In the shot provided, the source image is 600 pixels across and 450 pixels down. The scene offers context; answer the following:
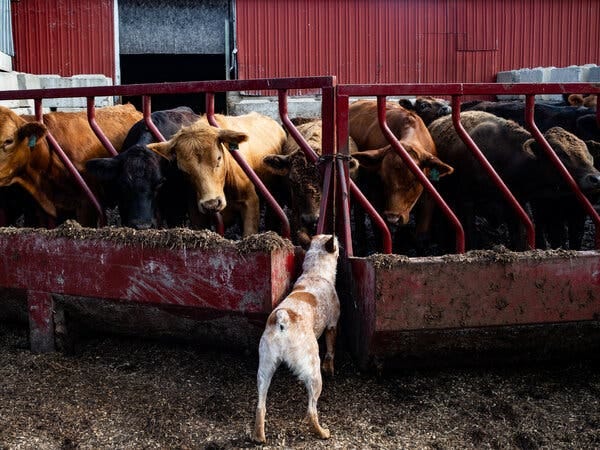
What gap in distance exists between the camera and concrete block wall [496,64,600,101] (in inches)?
482

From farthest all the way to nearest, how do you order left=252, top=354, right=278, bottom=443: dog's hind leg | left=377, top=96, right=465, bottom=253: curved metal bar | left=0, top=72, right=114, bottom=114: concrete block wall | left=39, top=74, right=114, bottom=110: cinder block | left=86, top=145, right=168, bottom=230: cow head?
left=39, top=74, right=114, bottom=110: cinder block
left=0, top=72, right=114, bottom=114: concrete block wall
left=86, top=145, right=168, bottom=230: cow head
left=377, top=96, right=465, bottom=253: curved metal bar
left=252, top=354, right=278, bottom=443: dog's hind leg

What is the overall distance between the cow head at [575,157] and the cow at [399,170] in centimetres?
73

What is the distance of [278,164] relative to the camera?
5.34 meters

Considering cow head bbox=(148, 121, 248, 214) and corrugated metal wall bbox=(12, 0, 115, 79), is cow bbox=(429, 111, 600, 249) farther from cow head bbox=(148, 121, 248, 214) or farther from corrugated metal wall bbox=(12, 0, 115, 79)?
corrugated metal wall bbox=(12, 0, 115, 79)

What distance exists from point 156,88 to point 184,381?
1821mm

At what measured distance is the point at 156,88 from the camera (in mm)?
4559

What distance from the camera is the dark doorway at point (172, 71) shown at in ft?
64.2

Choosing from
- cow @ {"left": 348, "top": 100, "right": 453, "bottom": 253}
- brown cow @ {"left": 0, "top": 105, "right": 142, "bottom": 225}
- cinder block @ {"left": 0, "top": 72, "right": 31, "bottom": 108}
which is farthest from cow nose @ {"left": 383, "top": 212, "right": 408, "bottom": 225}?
cinder block @ {"left": 0, "top": 72, "right": 31, "bottom": 108}

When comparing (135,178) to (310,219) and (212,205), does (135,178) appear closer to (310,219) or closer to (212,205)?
(212,205)

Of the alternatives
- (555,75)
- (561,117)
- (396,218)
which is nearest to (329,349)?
(396,218)

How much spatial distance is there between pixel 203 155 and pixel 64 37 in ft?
40.3

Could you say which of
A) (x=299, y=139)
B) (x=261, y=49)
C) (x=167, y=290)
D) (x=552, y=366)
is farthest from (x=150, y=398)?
(x=261, y=49)

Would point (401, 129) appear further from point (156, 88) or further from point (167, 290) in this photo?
point (167, 290)

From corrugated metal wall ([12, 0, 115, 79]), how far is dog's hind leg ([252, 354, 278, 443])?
13.9 meters
